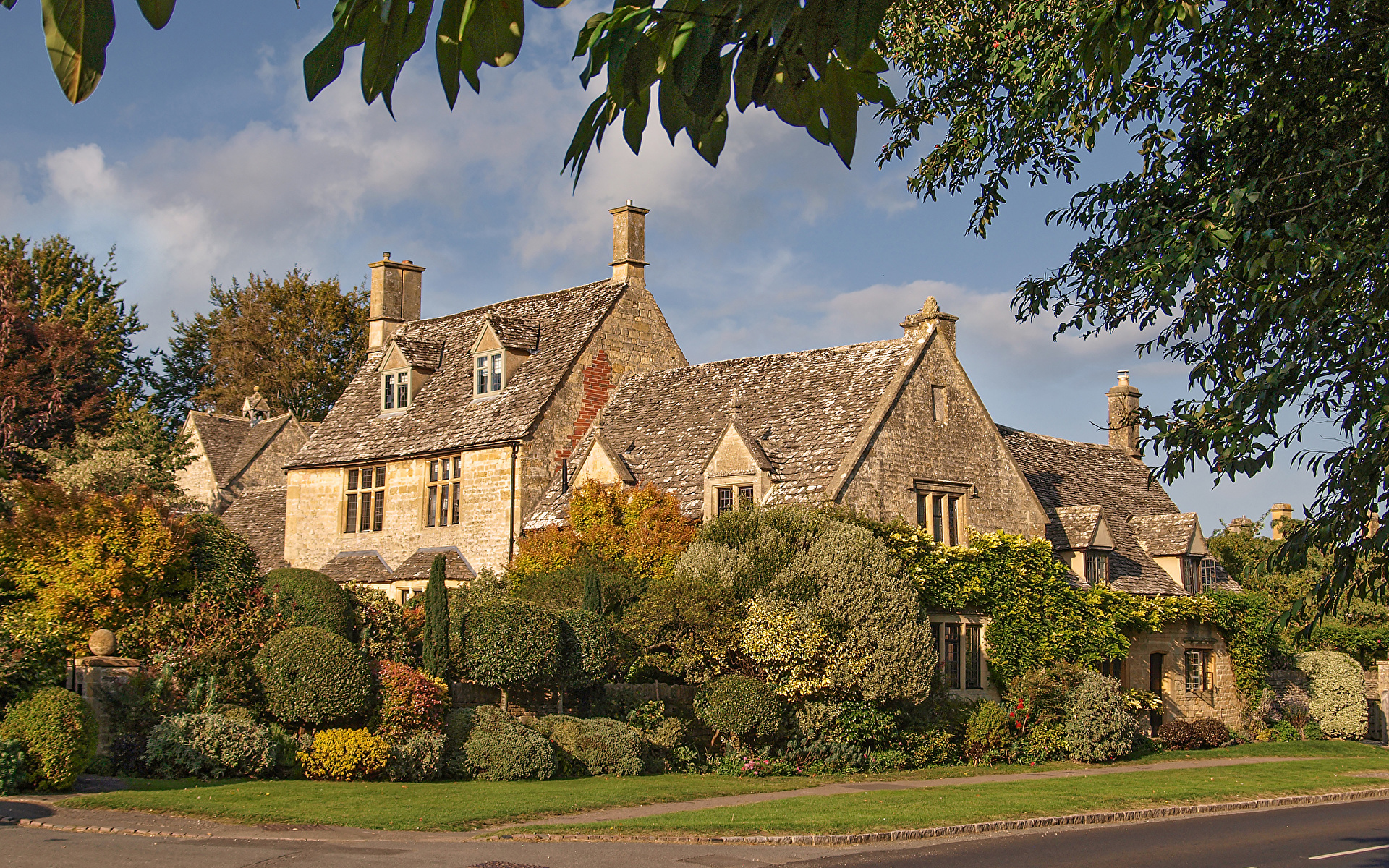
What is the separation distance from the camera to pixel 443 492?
114 ft

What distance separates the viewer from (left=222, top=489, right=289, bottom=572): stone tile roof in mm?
39750

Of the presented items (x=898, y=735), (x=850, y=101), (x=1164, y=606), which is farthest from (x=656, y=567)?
(x=850, y=101)

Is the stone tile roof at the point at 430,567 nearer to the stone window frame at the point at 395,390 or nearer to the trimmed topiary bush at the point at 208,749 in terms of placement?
the stone window frame at the point at 395,390

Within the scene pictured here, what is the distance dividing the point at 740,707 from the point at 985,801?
5.22 m

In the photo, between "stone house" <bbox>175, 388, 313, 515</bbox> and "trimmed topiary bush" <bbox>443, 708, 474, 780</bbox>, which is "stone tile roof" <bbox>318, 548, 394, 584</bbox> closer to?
"trimmed topiary bush" <bbox>443, 708, 474, 780</bbox>

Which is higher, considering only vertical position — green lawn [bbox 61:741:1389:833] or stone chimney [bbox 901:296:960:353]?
stone chimney [bbox 901:296:960:353]

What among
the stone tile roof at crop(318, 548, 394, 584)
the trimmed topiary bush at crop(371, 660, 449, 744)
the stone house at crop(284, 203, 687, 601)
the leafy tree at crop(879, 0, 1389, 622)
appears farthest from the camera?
the stone tile roof at crop(318, 548, 394, 584)

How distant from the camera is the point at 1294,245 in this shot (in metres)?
8.43

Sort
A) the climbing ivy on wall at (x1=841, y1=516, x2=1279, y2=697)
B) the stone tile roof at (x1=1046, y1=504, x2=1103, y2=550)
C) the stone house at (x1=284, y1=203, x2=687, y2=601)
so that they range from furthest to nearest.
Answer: the stone house at (x1=284, y1=203, x2=687, y2=601) → the stone tile roof at (x1=1046, y1=504, x2=1103, y2=550) → the climbing ivy on wall at (x1=841, y1=516, x2=1279, y2=697)

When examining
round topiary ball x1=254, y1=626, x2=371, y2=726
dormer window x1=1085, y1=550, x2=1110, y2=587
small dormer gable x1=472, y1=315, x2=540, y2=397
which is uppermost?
small dormer gable x1=472, y1=315, x2=540, y2=397

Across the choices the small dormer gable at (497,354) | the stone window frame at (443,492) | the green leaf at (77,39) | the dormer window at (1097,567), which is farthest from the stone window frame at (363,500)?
the green leaf at (77,39)

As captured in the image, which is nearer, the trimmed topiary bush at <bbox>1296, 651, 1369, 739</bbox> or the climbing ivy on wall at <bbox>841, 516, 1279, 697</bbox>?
the climbing ivy on wall at <bbox>841, 516, 1279, 697</bbox>

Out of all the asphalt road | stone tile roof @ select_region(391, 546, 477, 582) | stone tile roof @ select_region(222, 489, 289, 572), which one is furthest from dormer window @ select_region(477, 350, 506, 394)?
the asphalt road

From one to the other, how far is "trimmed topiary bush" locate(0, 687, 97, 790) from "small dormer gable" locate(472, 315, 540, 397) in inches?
820
